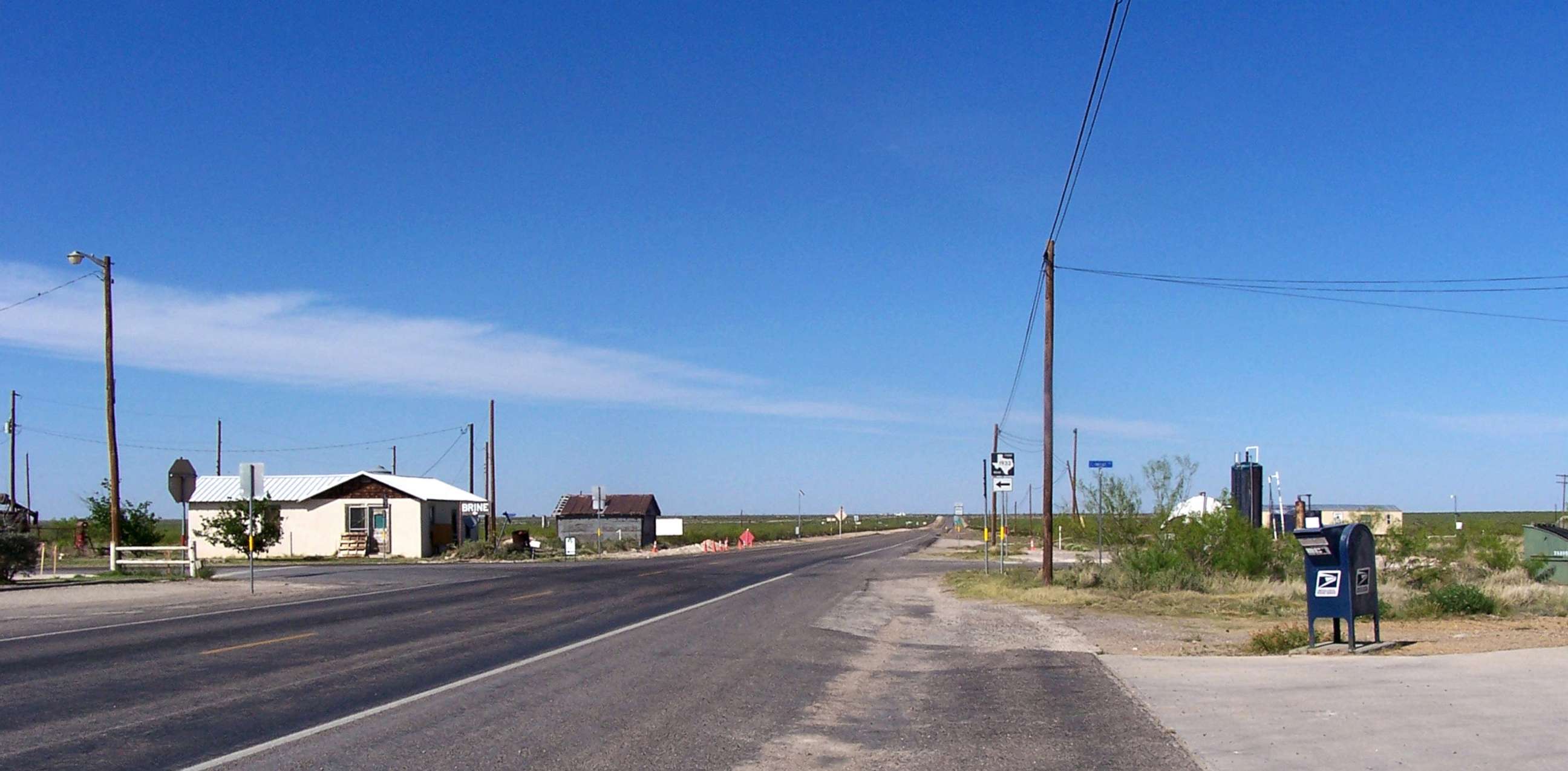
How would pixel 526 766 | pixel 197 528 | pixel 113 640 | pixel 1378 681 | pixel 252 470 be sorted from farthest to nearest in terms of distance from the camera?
pixel 197 528
pixel 252 470
pixel 113 640
pixel 1378 681
pixel 526 766

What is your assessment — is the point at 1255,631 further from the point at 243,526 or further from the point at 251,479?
the point at 243,526

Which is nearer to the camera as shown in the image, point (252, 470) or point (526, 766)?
point (526, 766)

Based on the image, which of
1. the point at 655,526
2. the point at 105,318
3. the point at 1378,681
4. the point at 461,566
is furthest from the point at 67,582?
the point at 655,526

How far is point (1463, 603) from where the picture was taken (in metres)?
19.4

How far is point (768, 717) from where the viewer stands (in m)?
10.6

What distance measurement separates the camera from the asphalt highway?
8.89m

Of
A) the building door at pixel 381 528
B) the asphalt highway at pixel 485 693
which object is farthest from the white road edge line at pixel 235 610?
the building door at pixel 381 528

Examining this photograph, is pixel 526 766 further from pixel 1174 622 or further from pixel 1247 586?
pixel 1247 586

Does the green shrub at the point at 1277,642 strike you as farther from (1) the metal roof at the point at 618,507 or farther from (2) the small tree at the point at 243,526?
(1) the metal roof at the point at 618,507

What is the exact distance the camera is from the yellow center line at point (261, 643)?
1505 cm

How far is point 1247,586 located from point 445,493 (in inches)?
1807

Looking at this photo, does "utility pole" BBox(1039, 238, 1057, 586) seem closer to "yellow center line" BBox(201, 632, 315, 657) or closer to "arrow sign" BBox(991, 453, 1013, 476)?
"arrow sign" BBox(991, 453, 1013, 476)

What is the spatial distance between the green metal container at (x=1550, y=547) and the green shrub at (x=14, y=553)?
115 ft

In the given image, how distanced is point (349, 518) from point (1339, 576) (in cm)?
5139
